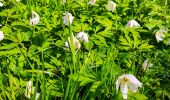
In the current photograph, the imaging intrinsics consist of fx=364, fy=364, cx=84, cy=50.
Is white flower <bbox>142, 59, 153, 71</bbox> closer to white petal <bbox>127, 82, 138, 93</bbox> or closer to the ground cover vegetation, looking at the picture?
the ground cover vegetation

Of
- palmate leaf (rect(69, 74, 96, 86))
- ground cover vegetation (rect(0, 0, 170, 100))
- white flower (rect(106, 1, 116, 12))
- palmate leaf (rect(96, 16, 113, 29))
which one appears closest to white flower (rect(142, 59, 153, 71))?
ground cover vegetation (rect(0, 0, 170, 100))

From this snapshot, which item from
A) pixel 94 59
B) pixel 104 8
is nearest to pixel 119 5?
pixel 104 8

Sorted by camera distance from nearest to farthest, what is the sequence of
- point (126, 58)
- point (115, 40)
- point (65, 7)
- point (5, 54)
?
point (5, 54), point (126, 58), point (115, 40), point (65, 7)

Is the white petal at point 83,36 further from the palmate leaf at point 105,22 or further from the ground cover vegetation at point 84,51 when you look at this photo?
the palmate leaf at point 105,22

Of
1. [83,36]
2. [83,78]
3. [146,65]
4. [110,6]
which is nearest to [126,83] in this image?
[83,78]

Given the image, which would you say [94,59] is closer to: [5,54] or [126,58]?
[126,58]

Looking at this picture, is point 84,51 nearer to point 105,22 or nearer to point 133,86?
point 105,22

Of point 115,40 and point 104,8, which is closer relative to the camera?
point 115,40

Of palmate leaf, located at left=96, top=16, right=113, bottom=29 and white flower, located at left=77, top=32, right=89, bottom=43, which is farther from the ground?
palmate leaf, located at left=96, top=16, right=113, bottom=29
